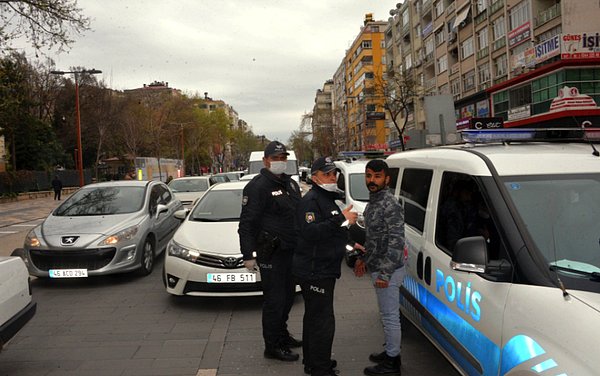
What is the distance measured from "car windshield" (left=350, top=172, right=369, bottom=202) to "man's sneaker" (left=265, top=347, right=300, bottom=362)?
4995 mm

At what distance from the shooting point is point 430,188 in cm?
376

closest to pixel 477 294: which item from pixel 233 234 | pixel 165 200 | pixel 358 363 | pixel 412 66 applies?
pixel 358 363

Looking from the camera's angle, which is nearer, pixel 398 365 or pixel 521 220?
pixel 521 220

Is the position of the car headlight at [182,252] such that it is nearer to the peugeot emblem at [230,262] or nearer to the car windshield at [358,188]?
the peugeot emblem at [230,262]

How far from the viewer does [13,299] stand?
377 centimetres

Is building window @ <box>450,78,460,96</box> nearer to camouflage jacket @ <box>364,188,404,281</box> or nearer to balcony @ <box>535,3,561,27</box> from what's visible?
balcony @ <box>535,3,561,27</box>

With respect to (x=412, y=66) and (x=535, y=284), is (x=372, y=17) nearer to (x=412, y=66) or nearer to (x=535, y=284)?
(x=412, y=66)

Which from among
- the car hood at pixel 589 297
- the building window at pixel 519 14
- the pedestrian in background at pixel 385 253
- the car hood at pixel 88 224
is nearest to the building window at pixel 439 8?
the building window at pixel 519 14

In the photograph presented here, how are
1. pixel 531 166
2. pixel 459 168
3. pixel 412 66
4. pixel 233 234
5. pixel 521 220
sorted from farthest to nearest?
pixel 412 66, pixel 233 234, pixel 459 168, pixel 531 166, pixel 521 220

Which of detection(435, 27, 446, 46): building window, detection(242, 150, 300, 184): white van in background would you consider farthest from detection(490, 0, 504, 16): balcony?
detection(242, 150, 300, 184): white van in background

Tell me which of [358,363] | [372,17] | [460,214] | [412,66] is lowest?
[358,363]

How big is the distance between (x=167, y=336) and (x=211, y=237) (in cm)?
148

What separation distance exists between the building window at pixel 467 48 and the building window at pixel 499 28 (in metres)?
4.35

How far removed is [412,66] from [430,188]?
52999 millimetres
